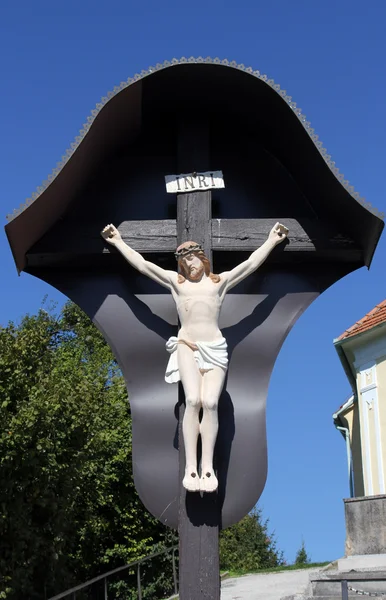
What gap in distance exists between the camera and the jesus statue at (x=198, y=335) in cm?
407

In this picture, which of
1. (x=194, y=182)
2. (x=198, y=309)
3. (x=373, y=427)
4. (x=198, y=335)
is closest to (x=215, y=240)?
(x=194, y=182)

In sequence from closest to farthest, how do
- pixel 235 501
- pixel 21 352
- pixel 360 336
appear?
pixel 235 501 < pixel 21 352 < pixel 360 336

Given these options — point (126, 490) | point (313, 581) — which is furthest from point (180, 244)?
point (126, 490)

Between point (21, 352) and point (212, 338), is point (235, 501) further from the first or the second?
point (21, 352)

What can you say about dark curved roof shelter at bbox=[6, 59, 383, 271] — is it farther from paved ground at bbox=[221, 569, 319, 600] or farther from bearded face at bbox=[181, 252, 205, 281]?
paved ground at bbox=[221, 569, 319, 600]

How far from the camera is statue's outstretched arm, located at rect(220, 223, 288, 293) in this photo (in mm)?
4453

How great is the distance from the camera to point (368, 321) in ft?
58.6

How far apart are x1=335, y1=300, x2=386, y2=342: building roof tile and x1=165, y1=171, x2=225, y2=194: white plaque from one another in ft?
42.3

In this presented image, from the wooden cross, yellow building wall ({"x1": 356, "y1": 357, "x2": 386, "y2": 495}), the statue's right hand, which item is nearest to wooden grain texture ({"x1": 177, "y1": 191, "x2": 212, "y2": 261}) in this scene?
the wooden cross

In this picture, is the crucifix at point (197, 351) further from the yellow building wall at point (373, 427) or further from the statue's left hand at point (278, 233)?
the yellow building wall at point (373, 427)

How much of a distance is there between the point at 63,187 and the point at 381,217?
5.87 feet

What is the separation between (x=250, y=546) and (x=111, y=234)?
20.8 meters

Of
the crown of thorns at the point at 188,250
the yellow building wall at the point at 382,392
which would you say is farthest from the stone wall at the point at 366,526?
the crown of thorns at the point at 188,250

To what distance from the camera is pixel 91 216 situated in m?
4.86
